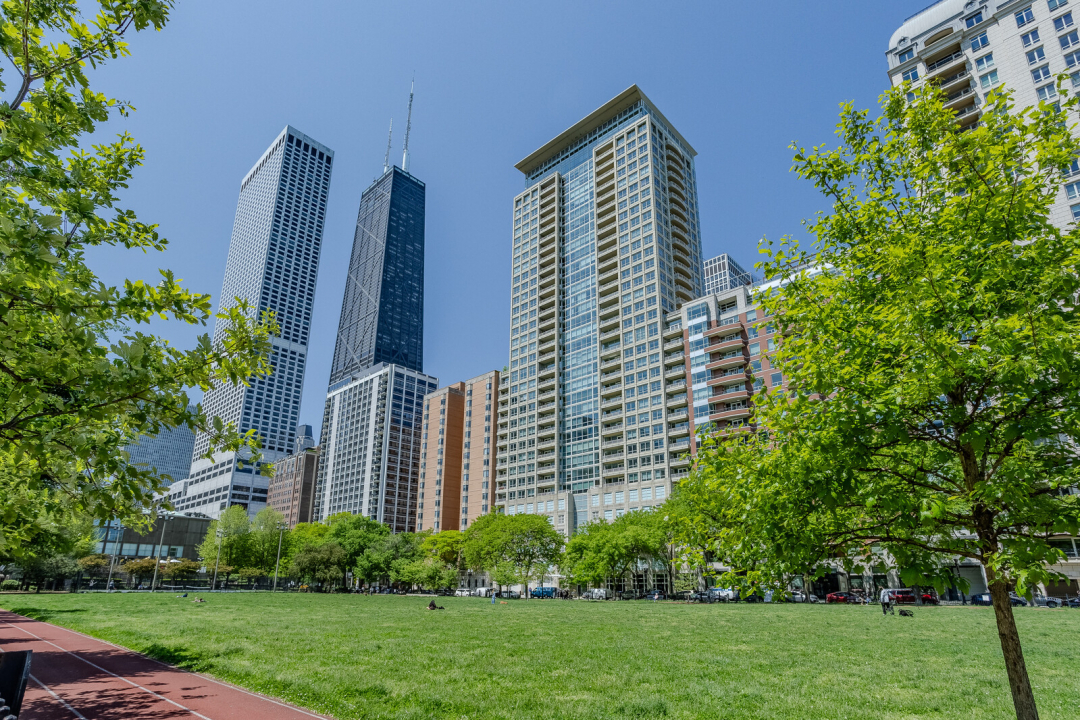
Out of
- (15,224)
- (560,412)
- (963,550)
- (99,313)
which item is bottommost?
(963,550)

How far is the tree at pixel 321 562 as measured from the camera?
87.1m

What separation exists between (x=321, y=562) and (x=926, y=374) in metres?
95.8

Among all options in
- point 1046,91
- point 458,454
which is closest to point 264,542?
point 458,454

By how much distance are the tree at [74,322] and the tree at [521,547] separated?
82.3m

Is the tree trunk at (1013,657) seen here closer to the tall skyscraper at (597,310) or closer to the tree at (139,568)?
the tall skyscraper at (597,310)

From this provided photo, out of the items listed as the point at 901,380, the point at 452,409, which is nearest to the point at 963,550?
the point at 901,380

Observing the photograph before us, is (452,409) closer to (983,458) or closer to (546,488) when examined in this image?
(546,488)

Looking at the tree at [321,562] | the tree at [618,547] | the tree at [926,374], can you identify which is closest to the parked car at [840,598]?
the tree at [618,547]

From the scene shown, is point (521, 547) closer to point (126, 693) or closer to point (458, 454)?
point (458, 454)

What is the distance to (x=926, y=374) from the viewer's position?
6.44 m

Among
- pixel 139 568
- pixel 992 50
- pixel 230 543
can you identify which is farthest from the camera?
pixel 230 543

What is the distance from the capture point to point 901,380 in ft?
22.9

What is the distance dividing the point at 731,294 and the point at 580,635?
84293 millimetres

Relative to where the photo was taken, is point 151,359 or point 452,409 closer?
point 151,359
